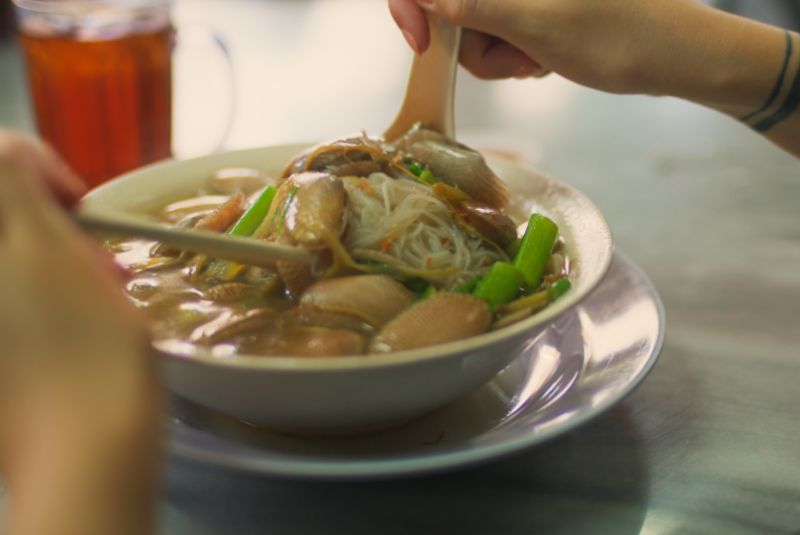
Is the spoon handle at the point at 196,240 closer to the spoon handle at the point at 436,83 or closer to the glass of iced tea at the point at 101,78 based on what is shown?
the spoon handle at the point at 436,83

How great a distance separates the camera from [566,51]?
1.52 meters

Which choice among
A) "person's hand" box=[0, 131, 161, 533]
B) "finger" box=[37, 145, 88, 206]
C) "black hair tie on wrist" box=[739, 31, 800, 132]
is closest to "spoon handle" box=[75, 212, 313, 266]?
"finger" box=[37, 145, 88, 206]

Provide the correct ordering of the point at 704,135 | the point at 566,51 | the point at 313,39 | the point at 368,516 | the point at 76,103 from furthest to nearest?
the point at 313,39
the point at 704,135
the point at 76,103
the point at 566,51
the point at 368,516

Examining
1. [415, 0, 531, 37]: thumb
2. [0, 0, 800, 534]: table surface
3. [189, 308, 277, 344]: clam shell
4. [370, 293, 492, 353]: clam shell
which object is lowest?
[0, 0, 800, 534]: table surface

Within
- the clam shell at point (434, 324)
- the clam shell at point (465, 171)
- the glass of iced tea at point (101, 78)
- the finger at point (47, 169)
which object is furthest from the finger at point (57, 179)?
the glass of iced tea at point (101, 78)

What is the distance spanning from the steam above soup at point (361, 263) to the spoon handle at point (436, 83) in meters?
0.15

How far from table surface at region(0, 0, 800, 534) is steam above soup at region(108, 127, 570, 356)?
20 centimetres

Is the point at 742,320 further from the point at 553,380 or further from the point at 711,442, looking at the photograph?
the point at 553,380

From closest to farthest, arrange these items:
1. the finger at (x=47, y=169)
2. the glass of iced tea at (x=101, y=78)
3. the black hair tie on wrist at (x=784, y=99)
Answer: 1. the finger at (x=47, y=169)
2. the black hair tie on wrist at (x=784, y=99)
3. the glass of iced tea at (x=101, y=78)

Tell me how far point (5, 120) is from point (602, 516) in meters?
2.49

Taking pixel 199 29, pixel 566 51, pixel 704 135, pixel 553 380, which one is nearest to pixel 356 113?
pixel 199 29

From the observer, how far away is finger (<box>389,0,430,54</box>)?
64.0 inches

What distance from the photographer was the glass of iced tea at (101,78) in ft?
6.69

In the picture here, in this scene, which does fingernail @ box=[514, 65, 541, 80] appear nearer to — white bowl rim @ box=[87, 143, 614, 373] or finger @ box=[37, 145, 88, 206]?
white bowl rim @ box=[87, 143, 614, 373]
